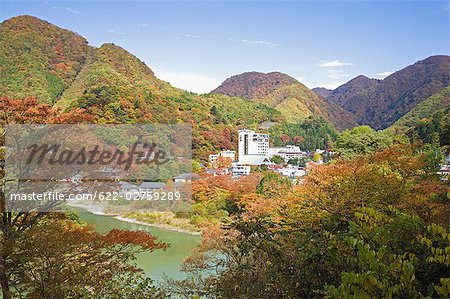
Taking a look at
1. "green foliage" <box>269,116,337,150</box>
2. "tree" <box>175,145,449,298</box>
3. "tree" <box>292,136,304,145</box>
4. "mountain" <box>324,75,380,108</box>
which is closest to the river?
"tree" <box>175,145,449,298</box>

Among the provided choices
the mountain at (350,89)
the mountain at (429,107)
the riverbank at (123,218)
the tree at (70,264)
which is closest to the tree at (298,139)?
the mountain at (429,107)

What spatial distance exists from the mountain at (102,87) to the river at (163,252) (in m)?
4.99

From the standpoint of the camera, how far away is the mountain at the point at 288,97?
54.9m

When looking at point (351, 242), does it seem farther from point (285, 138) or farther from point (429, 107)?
point (285, 138)

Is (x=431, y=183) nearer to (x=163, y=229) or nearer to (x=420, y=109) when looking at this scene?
(x=163, y=229)

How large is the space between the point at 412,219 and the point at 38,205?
3356 mm

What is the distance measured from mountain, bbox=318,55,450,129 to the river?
119 ft

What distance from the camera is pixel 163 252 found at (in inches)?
407

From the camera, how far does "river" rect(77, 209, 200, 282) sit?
27.9 feet

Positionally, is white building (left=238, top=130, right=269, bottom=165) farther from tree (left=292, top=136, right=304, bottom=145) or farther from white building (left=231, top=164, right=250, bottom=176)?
white building (left=231, top=164, right=250, bottom=176)

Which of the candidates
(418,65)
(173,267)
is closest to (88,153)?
(173,267)

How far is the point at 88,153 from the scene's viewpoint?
3.98m

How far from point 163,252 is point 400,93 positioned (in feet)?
171

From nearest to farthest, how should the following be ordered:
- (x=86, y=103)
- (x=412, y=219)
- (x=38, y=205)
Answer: (x=412, y=219)
(x=38, y=205)
(x=86, y=103)
